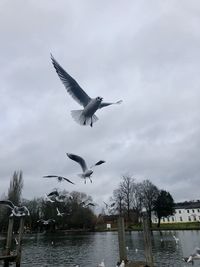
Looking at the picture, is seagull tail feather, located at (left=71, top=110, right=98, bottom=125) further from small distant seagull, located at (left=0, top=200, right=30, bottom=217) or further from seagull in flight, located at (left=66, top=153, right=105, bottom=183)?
small distant seagull, located at (left=0, top=200, right=30, bottom=217)

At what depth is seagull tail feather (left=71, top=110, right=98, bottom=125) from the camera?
9831 millimetres

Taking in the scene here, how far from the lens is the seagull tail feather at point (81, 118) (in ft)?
32.3

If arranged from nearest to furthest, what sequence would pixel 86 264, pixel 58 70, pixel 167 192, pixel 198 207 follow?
pixel 58 70 → pixel 86 264 → pixel 167 192 → pixel 198 207

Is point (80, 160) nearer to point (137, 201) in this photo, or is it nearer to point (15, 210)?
point (15, 210)

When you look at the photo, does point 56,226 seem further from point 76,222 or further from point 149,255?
point 149,255

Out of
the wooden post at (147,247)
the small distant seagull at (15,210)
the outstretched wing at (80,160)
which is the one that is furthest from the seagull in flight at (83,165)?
the small distant seagull at (15,210)

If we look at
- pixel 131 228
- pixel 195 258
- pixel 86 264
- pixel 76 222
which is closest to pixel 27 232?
pixel 76 222

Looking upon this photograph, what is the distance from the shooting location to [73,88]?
1012 centimetres

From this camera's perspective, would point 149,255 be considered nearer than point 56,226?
Yes

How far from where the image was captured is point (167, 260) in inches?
841

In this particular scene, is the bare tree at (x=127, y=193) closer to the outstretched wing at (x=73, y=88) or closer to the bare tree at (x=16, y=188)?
the bare tree at (x=16, y=188)

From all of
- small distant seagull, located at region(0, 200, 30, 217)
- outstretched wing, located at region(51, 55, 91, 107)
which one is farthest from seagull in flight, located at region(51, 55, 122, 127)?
small distant seagull, located at region(0, 200, 30, 217)

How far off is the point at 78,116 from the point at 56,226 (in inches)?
2671

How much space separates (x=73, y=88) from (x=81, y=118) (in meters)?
0.94
